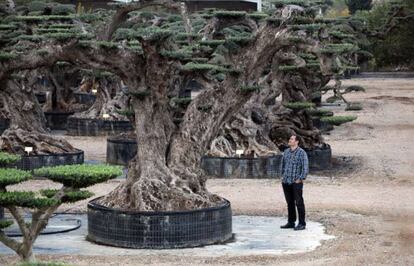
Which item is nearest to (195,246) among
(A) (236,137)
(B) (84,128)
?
(A) (236,137)

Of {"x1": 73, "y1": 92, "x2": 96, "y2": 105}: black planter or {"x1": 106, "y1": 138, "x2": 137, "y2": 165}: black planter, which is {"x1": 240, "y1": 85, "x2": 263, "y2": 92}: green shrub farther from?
{"x1": 73, "y1": 92, "x2": 96, "y2": 105}: black planter

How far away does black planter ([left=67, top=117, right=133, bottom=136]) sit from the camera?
29484 mm

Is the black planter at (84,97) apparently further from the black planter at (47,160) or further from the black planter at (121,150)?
the black planter at (47,160)

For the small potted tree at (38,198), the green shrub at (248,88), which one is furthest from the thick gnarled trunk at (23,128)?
the small potted tree at (38,198)

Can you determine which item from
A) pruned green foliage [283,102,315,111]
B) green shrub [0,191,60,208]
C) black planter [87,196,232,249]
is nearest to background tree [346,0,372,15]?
pruned green foliage [283,102,315,111]

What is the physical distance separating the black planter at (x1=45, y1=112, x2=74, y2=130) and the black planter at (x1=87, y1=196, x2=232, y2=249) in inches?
702

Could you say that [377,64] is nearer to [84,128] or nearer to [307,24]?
[84,128]

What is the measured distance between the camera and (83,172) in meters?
11.0

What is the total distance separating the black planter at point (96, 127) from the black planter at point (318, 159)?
7.67m

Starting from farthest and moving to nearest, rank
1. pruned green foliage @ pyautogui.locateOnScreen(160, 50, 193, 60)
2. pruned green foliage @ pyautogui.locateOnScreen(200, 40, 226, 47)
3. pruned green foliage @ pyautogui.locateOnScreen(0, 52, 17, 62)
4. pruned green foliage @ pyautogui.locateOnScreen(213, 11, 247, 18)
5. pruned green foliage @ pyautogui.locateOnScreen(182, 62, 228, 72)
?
pruned green foliage @ pyautogui.locateOnScreen(213, 11, 247, 18)
pruned green foliage @ pyautogui.locateOnScreen(200, 40, 226, 47)
pruned green foliage @ pyautogui.locateOnScreen(182, 62, 228, 72)
pruned green foliage @ pyautogui.locateOnScreen(0, 52, 17, 62)
pruned green foliage @ pyautogui.locateOnScreen(160, 50, 193, 60)

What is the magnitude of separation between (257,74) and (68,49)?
3223 mm

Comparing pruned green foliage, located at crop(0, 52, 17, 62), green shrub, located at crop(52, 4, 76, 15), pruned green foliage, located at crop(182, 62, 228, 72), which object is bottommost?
pruned green foliage, located at crop(182, 62, 228, 72)

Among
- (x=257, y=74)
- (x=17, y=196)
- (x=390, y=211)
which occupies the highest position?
(x=257, y=74)

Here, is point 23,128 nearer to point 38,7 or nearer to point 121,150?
point 121,150
